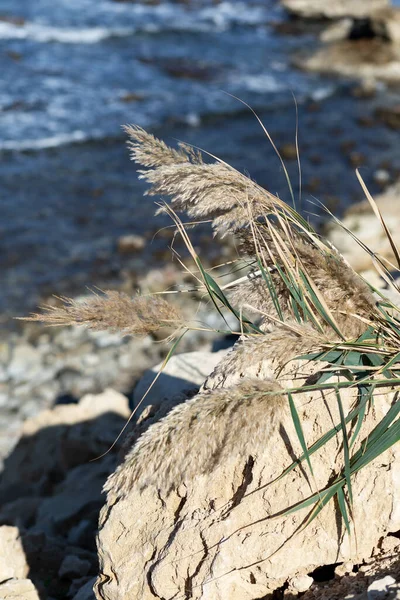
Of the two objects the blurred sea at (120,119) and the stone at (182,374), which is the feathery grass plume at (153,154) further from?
the blurred sea at (120,119)

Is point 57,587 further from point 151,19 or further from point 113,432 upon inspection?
point 151,19

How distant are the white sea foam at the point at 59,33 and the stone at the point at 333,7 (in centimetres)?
738

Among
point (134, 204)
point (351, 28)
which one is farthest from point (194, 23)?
point (134, 204)

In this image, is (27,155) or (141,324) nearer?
(141,324)

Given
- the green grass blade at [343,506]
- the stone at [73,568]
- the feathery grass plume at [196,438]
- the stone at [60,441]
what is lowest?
the stone at [60,441]

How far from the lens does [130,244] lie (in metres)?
10.6

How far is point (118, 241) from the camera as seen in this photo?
10.7 m

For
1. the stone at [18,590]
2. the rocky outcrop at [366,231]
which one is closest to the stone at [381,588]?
the stone at [18,590]

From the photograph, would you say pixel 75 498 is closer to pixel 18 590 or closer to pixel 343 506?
pixel 18 590

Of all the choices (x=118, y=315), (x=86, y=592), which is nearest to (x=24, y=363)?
(x=86, y=592)

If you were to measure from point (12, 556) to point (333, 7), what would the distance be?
26.7 m

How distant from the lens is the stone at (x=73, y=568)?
397cm

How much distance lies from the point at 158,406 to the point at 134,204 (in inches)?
347

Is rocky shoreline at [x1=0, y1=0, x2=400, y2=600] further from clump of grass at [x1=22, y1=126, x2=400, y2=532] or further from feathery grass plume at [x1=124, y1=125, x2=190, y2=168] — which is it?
feathery grass plume at [x1=124, y1=125, x2=190, y2=168]
